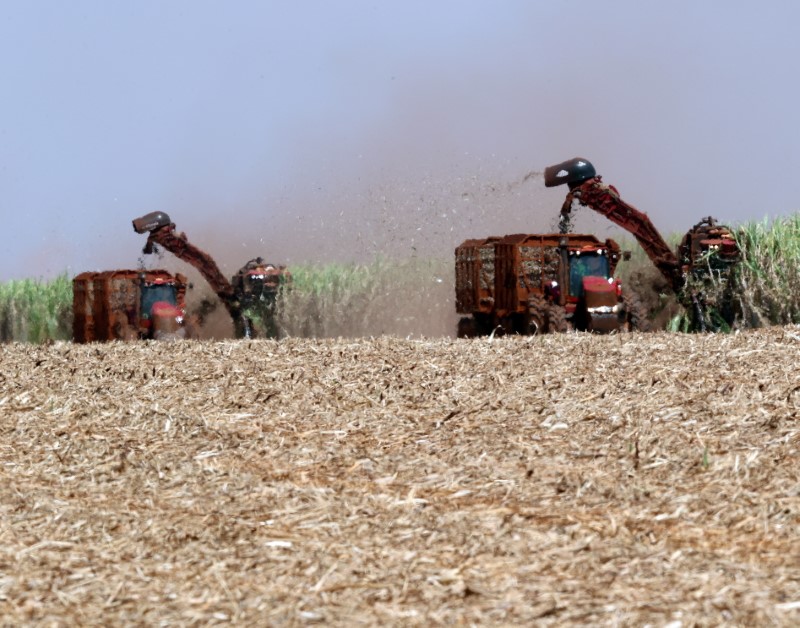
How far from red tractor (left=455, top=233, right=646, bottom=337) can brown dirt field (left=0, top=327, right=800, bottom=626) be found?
21.5ft

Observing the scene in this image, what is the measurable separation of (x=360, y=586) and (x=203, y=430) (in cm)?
370

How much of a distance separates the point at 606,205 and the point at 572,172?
0.99 meters

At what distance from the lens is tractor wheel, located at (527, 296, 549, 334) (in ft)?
60.1

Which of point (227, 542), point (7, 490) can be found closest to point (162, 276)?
point (7, 490)

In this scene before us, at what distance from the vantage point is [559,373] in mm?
10414

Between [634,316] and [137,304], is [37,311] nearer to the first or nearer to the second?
[137,304]

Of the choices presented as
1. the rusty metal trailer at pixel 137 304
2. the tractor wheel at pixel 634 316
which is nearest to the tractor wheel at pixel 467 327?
the tractor wheel at pixel 634 316

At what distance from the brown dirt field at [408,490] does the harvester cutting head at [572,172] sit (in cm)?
895

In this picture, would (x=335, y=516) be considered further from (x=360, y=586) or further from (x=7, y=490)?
(x=7, y=490)

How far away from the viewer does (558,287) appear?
18688 mm

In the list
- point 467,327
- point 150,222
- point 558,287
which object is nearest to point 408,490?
point 558,287

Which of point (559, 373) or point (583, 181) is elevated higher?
point (583, 181)

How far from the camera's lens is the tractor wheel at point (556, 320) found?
1806cm

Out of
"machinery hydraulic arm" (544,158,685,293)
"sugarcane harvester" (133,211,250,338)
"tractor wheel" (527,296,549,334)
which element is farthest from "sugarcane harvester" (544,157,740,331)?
"sugarcane harvester" (133,211,250,338)
